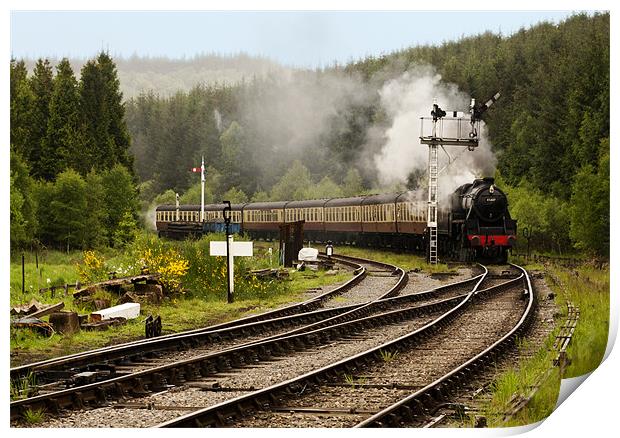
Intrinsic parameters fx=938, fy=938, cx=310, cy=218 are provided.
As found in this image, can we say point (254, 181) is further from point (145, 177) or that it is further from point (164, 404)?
point (164, 404)

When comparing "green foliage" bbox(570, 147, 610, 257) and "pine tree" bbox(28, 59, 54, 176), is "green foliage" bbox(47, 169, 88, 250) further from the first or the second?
"green foliage" bbox(570, 147, 610, 257)

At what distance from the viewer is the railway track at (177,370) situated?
21.6 ft

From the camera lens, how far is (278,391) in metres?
6.83

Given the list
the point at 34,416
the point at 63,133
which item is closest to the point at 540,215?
the point at 63,133

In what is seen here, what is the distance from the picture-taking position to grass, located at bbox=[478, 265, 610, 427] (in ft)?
22.0

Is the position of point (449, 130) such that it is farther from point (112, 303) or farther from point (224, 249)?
point (112, 303)

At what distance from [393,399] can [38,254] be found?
330 cm

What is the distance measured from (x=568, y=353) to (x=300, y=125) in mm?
3172

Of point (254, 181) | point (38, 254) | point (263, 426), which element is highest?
point (254, 181)

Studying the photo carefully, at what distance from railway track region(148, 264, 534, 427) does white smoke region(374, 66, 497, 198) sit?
160 cm

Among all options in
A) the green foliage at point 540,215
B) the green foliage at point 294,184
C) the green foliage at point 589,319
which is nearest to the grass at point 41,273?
the green foliage at point 294,184

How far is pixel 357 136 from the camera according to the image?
9359 mm

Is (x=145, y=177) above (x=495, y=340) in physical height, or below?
above

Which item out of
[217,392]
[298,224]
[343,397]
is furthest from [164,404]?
[298,224]
